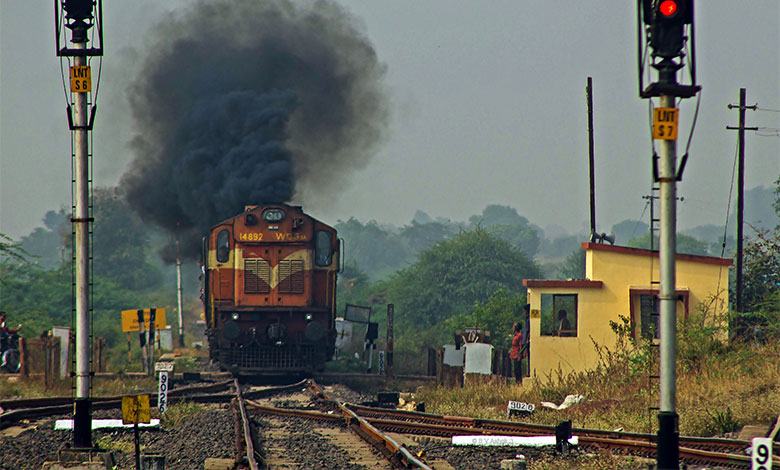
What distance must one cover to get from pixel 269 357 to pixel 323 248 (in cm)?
315

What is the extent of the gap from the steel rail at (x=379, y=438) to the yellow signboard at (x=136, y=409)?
2.86 meters

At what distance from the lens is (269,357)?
24156 millimetres

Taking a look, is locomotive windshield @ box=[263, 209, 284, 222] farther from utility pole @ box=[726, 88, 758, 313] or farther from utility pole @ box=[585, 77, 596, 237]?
utility pole @ box=[726, 88, 758, 313]

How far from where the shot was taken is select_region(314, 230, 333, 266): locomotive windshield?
78.8ft

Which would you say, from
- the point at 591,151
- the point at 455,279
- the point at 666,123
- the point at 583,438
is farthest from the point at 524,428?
the point at 455,279

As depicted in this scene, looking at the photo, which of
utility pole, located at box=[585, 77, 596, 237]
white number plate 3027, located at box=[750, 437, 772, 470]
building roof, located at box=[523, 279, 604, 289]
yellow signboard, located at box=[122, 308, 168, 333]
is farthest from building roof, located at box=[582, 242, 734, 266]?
yellow signboard, located at box=[122, 308, 168, 333]

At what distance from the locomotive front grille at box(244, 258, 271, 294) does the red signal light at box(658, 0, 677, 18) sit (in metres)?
16.5

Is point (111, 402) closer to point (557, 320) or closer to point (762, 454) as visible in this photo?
A: point (557, 320)

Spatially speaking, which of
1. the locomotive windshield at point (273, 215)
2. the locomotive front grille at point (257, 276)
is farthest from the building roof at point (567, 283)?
the locomotive front grille at point (257, 276)

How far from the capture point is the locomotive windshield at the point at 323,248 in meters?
24.0

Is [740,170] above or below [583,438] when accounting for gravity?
above

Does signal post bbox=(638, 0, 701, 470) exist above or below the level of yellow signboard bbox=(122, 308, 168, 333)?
above

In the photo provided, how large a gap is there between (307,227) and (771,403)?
13581 millimetres

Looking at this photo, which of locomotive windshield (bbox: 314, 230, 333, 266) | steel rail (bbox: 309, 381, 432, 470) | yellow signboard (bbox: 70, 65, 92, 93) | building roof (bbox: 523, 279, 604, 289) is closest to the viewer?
steel rail (bbox: 309, 381, 432, 470)
